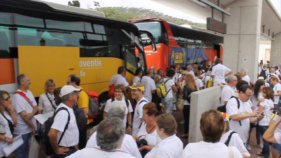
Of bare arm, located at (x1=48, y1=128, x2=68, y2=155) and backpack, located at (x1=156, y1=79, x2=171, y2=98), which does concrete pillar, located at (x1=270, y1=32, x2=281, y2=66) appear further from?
bare arm, located at (x1=48, y1=128, x2=68, y2=155)

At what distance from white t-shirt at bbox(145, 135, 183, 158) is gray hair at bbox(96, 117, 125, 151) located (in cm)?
77

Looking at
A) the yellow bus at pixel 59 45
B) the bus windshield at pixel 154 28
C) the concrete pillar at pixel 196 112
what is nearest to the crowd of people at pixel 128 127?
the concrete pillar at pixel 196 112

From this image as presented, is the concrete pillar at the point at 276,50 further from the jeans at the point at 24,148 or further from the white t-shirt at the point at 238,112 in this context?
the jeans at the point at 24,148

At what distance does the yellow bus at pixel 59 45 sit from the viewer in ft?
20.6

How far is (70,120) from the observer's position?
375cm

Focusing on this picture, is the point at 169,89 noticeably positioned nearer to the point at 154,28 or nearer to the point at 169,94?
the point at 169,94

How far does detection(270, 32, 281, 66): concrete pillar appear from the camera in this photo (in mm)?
35375

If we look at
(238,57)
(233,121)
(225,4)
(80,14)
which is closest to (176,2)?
(225,4)

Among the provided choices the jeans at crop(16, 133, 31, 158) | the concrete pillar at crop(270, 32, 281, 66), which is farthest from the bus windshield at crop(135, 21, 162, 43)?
the concrete pillar at crop(270, 32, 281, 66)

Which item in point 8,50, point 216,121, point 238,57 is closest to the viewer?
point 216,121

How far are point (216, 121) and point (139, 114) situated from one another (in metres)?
2.37

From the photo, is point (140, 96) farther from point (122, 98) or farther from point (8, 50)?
point (8, 50)

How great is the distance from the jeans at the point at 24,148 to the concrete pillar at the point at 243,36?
1197cm

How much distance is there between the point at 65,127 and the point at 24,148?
66.7 inches
